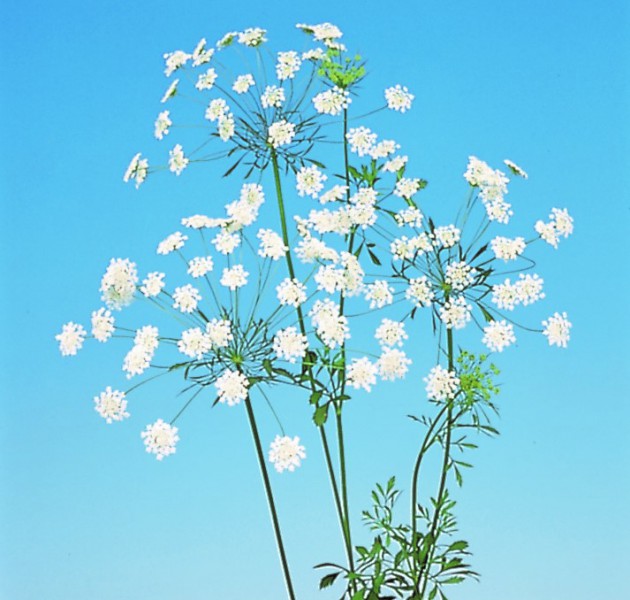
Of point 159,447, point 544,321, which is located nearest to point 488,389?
point 544,321

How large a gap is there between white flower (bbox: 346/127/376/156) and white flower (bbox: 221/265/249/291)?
0.59m

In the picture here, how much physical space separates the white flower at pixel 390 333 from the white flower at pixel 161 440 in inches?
26.1

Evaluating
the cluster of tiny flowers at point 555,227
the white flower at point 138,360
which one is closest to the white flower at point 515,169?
the cluster of tiny flowers at point 555,227

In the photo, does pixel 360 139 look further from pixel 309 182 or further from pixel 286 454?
pixel 286 454

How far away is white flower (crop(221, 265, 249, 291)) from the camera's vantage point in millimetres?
3457

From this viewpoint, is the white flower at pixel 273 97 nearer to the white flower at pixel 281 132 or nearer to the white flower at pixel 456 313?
the white flower at pixel 281 132

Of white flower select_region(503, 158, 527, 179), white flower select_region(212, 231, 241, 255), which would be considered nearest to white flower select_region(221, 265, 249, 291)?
white flower select_region(212, 231, 241, 255)

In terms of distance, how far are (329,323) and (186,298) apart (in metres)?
0.42

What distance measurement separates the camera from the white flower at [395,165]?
375 cm

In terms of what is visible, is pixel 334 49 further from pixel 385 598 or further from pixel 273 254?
pixel 385 598

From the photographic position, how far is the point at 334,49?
148 inches

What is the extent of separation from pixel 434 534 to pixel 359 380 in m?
0.56

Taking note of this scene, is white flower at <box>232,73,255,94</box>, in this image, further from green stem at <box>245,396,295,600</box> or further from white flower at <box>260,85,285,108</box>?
green stem at <box>245,396,295,600</box>

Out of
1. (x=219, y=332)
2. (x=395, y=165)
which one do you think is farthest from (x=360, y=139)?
(x=219, y=332)
